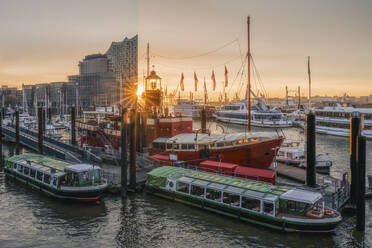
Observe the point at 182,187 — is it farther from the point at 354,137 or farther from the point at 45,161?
the point at 45,161

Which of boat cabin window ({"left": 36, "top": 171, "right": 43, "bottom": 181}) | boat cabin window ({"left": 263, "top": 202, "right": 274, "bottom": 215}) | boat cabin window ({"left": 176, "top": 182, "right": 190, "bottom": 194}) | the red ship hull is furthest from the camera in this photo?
the red ship hull

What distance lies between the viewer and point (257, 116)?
103688mm

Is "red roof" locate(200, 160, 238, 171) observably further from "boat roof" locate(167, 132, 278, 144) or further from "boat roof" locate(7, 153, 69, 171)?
"boat roof" locate(7, 153, 69, 171)

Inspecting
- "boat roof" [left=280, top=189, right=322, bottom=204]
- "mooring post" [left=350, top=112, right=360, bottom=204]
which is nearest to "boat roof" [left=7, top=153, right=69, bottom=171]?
"boat roof" [left=280, top=189, right=322, bottom=204]

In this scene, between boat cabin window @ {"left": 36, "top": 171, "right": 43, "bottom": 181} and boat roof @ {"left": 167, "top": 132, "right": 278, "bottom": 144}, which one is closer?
boat cabin window @ {"left": 36, "top": 171, "right": 43, "bottom": 181}

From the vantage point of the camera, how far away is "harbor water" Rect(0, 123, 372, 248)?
18938 mm

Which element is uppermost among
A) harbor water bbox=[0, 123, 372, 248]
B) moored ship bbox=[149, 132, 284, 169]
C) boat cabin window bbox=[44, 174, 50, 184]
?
moored ship bbox=[149, 132, 284, 169]

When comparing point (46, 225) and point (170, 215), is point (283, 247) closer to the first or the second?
point (170, 215)

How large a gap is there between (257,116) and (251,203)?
8476 cm

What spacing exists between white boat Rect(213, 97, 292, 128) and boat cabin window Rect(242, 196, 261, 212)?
80.3 m

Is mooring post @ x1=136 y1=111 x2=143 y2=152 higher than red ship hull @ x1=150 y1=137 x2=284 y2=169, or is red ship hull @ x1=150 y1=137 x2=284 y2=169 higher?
mooring post @ x1=136 y1=111 x2=143 y2=152

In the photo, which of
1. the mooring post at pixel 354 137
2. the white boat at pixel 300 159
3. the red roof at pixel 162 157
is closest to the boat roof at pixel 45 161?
the red roof at pixel 162 157

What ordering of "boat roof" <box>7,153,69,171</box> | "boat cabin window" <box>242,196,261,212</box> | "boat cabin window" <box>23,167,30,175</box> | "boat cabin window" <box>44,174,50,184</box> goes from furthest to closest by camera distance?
"boat cabin window" <box>23,167,30,175</box>, "boat roof" <box>7,153,69,171</box>, "boat cabin window" <box>44,174,50,184</box>, "boat cabin window" <box>242,196,261,212</box>

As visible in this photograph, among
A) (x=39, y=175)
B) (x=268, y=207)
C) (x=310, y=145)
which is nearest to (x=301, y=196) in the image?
(x=268, y=207)
